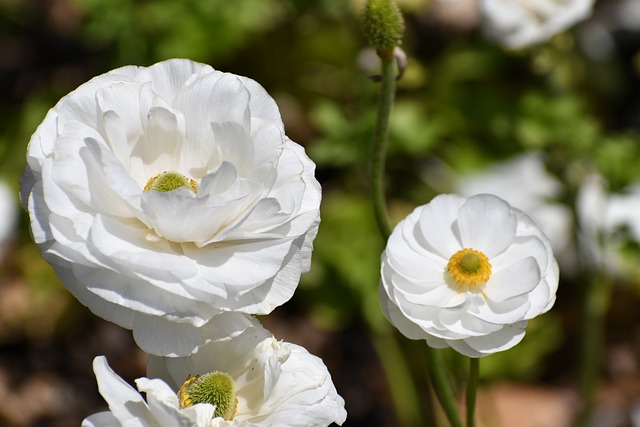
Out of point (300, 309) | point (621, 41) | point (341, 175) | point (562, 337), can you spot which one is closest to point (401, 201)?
point (341, 175)

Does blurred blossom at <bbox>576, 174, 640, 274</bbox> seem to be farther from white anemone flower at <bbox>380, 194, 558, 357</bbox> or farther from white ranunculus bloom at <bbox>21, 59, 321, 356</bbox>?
white ranunculus bloom at <bbox>21, 59, 321, 356</bbox>

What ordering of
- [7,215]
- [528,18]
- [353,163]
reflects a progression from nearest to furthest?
[528,18]
[353,163]
[7,215]

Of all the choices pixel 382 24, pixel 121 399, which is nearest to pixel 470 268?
pixel 382 24

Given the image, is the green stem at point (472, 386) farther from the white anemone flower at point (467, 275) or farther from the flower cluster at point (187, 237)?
the flower cluster at point (187, 237)

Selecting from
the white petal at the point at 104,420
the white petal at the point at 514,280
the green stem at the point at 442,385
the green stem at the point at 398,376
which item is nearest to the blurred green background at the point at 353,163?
the green stem at the point at 398,376

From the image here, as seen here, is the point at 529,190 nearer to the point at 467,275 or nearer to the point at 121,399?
the point at 467,275
